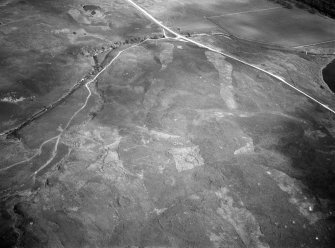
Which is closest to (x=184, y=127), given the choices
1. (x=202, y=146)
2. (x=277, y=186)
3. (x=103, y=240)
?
(x=202, y=146)

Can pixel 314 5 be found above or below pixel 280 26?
above

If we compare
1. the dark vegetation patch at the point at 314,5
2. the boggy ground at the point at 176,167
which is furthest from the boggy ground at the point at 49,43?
the dark vegetation patch at the point at 314,5

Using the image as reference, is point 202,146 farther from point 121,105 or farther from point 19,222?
point 19,222

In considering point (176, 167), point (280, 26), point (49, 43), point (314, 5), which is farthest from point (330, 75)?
point (49, 43)

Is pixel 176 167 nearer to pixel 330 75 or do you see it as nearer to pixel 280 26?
pixel 330 75

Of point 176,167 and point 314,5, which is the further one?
point 314,5
